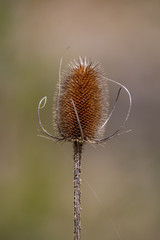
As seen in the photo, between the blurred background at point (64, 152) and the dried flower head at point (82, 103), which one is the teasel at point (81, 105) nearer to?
the dried flower head at point (82, 103)

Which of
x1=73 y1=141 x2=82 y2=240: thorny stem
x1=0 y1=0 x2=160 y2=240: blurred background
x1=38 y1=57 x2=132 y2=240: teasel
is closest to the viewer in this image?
x1=73 y1=141 x2=82 y2=240: thorny stem

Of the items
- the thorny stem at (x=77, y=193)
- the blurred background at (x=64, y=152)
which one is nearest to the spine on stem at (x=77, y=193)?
the thorny stem at (x=77, y=193)

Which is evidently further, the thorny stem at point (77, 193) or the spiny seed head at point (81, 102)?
the spiny seed head at point (81, 102)

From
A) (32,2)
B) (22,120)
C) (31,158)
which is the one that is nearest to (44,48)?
(32,2)

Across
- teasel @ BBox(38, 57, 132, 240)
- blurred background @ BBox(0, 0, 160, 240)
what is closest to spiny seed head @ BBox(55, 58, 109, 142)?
teasel @ BBox(38, 57, 132, 240)

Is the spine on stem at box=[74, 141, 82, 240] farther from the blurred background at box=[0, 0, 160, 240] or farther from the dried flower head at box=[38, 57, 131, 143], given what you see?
the blurred background at box=[0, 0, 160, 240]
